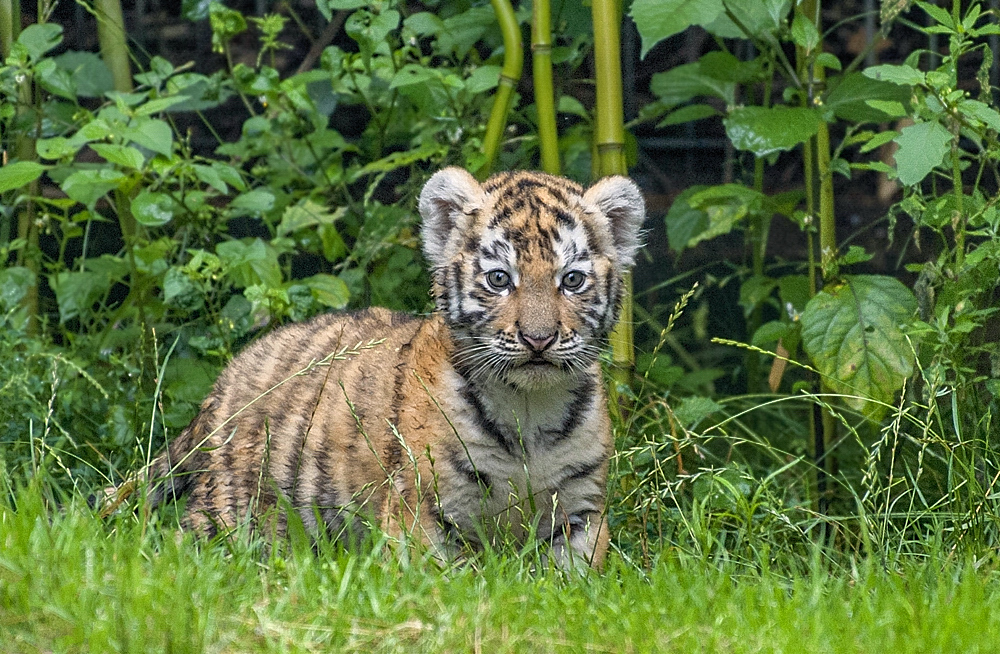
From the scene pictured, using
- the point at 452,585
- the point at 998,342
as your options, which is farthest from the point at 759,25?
the point at 452,585

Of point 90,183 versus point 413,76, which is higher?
point 413,76

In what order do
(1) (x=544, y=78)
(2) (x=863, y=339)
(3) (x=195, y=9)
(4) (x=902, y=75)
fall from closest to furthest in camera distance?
(4) (x=902, y=75) < (2) (x=863, y=339) < (1) (x=544, y=78) < (3) (x=195, y=9)

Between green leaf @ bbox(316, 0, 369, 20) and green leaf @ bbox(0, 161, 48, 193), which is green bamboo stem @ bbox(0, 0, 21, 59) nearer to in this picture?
green leaf @ bbox(0, 161, 48, 193)

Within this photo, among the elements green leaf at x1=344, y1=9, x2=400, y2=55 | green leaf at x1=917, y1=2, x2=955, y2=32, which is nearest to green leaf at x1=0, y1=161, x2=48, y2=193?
green leaf at x1=344, y1=9, x2=400, y2=55

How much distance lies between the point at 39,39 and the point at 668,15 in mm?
2380

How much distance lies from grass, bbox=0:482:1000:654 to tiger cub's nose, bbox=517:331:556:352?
2.05 feet

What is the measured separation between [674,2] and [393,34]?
5.10 feet

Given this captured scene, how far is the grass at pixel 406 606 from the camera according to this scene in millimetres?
2336

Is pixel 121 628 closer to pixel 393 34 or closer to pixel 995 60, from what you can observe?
pixel 393 34

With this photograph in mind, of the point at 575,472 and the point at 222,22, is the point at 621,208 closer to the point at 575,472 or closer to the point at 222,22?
the point at 575,472

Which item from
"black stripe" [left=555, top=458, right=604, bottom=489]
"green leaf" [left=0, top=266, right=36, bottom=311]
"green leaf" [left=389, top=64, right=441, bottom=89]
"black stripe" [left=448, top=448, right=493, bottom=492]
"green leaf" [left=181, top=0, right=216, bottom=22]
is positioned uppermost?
"green leaf" [left=181, top=0, right=216, bottom=22]

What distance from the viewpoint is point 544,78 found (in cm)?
423

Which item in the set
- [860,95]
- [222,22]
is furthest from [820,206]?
[222,22]

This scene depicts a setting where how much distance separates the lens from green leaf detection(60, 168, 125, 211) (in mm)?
4141
